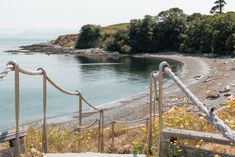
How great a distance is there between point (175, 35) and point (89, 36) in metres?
30.3

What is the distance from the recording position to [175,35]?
326ft

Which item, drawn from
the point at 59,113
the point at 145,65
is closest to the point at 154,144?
the point at 59,113

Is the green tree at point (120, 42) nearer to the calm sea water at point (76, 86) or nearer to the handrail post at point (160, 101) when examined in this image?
the calm sea water at point (76, 86)

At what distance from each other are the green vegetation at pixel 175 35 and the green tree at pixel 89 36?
29cm

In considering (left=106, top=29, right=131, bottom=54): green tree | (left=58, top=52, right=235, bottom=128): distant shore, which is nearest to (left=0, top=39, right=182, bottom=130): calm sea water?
(left=58, top=52, right=235, bottom=128): distant shore

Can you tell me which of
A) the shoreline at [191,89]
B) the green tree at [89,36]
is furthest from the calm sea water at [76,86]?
the green tree at [89,36]

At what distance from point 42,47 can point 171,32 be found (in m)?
52.4

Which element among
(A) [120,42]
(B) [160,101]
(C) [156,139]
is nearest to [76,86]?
(A) [120,42]

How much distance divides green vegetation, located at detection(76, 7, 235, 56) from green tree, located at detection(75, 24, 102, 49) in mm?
292

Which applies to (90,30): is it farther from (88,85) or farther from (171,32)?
(88,85)

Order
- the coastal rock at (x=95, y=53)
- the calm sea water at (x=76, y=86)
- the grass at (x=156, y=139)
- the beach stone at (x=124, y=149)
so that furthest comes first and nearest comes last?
the coastal rock at (x=95, y=53)
the calm sea water at (x=76, y=86)
the beach stone at (x=124, y=149)
the grass at (x=156, y=139)

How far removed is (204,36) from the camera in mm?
88062

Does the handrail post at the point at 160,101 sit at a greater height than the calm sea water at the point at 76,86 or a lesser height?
greater

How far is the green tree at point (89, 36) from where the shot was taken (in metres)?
119
